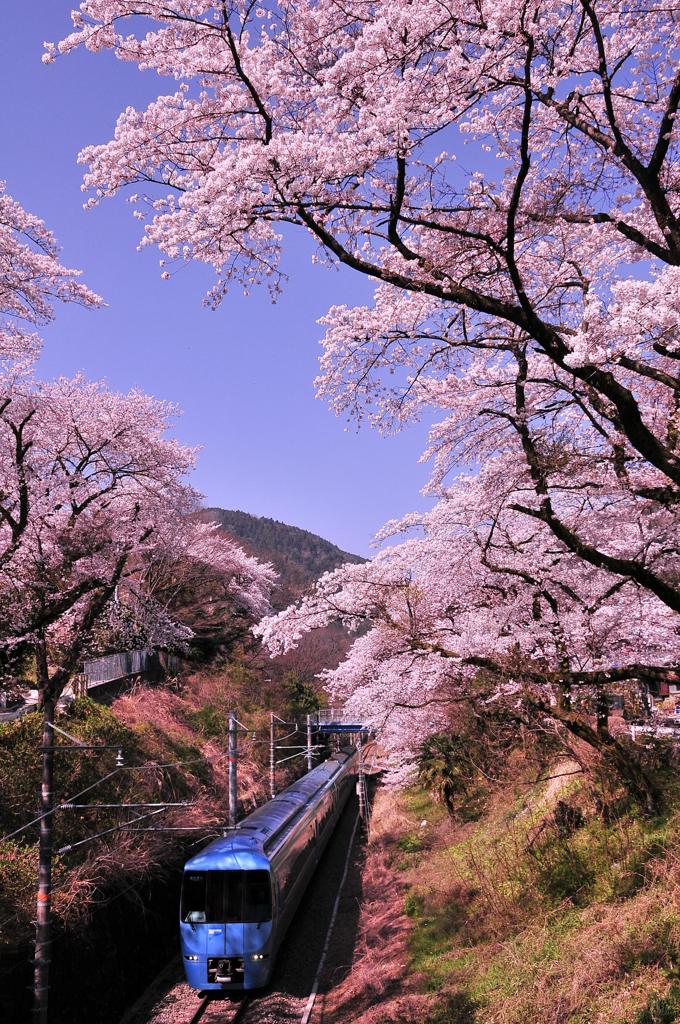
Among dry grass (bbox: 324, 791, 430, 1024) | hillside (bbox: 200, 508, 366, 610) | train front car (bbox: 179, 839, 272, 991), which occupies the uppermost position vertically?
hillside (bbox: 200, 508, 366, 610)

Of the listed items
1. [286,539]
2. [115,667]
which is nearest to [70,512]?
[115,667]

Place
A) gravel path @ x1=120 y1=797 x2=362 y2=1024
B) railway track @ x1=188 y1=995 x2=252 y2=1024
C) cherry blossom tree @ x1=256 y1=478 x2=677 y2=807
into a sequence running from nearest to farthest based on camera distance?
cherry blossom tree @ x1=256 y1=478 x2=677 y2=807 < railway track @ x1=188 y1=995 x2=252 y2=1024 < gravel path @ x1=120 y1=797 x2=362 y2=1024

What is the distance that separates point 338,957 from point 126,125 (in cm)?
1531

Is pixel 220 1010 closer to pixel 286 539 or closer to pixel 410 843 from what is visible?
pixel 410 843

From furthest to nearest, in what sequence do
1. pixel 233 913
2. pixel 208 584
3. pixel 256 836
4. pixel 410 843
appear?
pixel 208 584
pixel 410 843
pixel 256 836
pixel 233 913

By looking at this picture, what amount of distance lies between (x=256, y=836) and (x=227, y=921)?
1.90 meters

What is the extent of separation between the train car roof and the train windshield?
0.17m

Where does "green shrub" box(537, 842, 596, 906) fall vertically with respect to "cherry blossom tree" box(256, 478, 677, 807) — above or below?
below

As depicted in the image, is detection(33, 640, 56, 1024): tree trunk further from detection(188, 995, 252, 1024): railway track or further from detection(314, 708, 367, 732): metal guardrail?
detection(314, 708, 367, 732): metal guardrail

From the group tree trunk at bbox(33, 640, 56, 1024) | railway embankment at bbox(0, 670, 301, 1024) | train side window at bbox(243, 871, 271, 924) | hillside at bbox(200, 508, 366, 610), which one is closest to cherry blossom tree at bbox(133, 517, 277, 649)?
railway embankment at bbox(0, 670, 301, 1024)

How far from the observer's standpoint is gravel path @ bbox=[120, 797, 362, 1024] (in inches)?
473

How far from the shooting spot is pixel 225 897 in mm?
12516

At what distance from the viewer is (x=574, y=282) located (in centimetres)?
770

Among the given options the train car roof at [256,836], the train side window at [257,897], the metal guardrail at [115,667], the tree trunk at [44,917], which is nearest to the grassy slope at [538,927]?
the train side window at [257,897]
